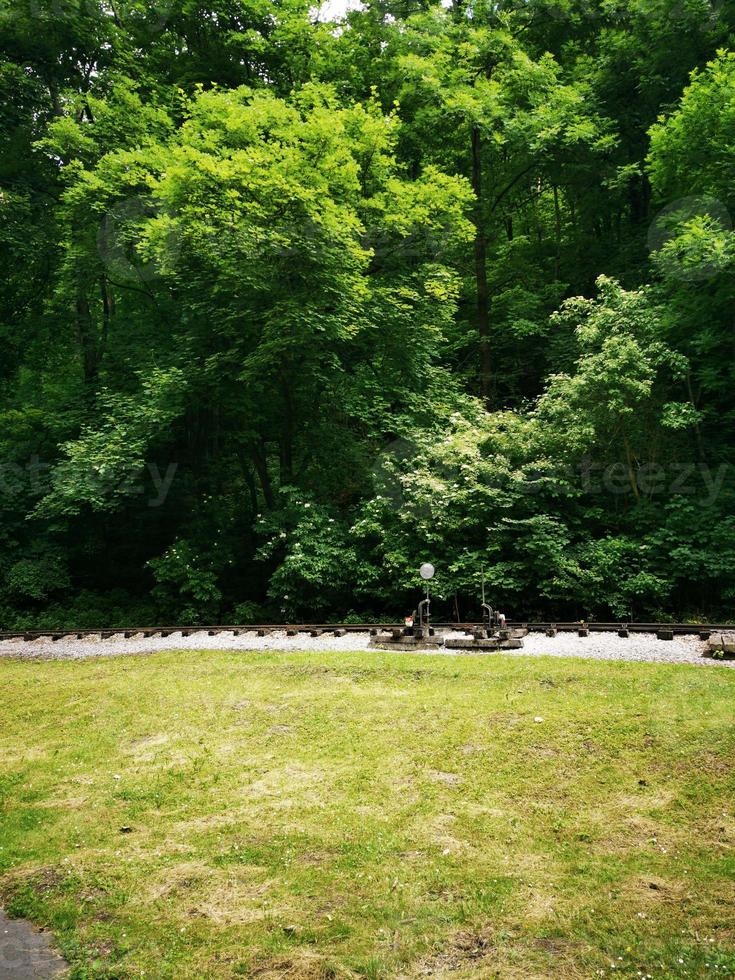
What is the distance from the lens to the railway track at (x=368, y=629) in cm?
936

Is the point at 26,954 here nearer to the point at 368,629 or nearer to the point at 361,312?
the point at 368,629

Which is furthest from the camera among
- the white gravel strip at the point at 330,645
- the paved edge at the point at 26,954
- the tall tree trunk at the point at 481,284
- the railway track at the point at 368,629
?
the tall tree trunk at the point at 481,284

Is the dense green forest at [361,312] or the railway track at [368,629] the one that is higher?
the dense green forest at [361,312]

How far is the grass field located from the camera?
3.54 m

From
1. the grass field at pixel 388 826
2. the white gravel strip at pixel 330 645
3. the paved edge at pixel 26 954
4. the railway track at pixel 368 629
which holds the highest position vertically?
the railway track at pixel 368 629

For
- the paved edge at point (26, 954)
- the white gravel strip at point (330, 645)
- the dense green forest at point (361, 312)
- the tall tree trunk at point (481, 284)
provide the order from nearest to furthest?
the paved edge at point (26, 954), the white gravel strip at point (330, 645), the dense green forest at point (361, 312), the tall tree trunk at point (481, 284)

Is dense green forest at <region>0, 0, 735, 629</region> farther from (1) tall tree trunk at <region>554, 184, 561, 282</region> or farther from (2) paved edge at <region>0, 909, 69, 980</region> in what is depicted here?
(2) paved edge at <region>0, 909, 69, 980</region>

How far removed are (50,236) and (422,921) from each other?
1985 cm

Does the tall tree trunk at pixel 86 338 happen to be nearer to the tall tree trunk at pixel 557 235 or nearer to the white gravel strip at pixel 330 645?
the white gravel strip at pixel 330 645

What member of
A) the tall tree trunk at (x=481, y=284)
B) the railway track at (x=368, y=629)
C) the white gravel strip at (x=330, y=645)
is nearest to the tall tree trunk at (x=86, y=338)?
the railway track at (x=368, y=629)

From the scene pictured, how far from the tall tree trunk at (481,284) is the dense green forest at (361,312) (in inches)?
4.8

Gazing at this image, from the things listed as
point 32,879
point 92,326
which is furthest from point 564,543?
point 92,326

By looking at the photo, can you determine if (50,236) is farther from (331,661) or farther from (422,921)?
(422,921)

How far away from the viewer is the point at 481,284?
19.0 metres
